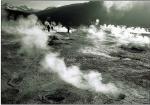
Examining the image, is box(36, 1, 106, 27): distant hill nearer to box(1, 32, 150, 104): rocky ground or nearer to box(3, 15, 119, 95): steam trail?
box(3, 15, 119, 95): steam trail

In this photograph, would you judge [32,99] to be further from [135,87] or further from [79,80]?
[135,87]

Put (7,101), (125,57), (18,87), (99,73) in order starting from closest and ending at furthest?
1. (7,101)
2. (18,87)
3. (99,73)
4. (125,57)

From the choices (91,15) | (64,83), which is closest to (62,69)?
(64,83)

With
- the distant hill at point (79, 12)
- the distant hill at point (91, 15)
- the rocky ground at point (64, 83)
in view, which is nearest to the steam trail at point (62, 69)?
the rocky ground at point (64, 83)

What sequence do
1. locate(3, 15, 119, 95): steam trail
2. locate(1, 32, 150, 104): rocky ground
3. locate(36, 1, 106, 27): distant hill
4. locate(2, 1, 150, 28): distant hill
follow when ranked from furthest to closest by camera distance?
locate(36, 1, 106, 27): distant hill → locate(2, 1, 150, 28): distant hill → locate(3, 15, 119, 95): steam trail → locate(1, 32, 150, 104): rocky ground

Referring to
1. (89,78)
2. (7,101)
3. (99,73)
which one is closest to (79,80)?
(89,78)

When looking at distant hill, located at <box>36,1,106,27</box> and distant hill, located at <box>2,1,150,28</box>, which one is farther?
distant hill, located at <box>36,1,106,27</box>

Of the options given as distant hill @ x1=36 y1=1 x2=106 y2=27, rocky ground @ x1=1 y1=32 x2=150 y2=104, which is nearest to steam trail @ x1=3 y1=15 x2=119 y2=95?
rocky ground @ x1=1 y1=32 x2=150 y2=104

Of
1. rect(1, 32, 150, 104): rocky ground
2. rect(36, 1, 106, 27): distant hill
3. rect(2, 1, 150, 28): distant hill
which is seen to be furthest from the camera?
rect(36, 1, 106, 27): distant hill

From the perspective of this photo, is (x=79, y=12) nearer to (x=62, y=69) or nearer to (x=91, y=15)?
(x=91, y=15)
